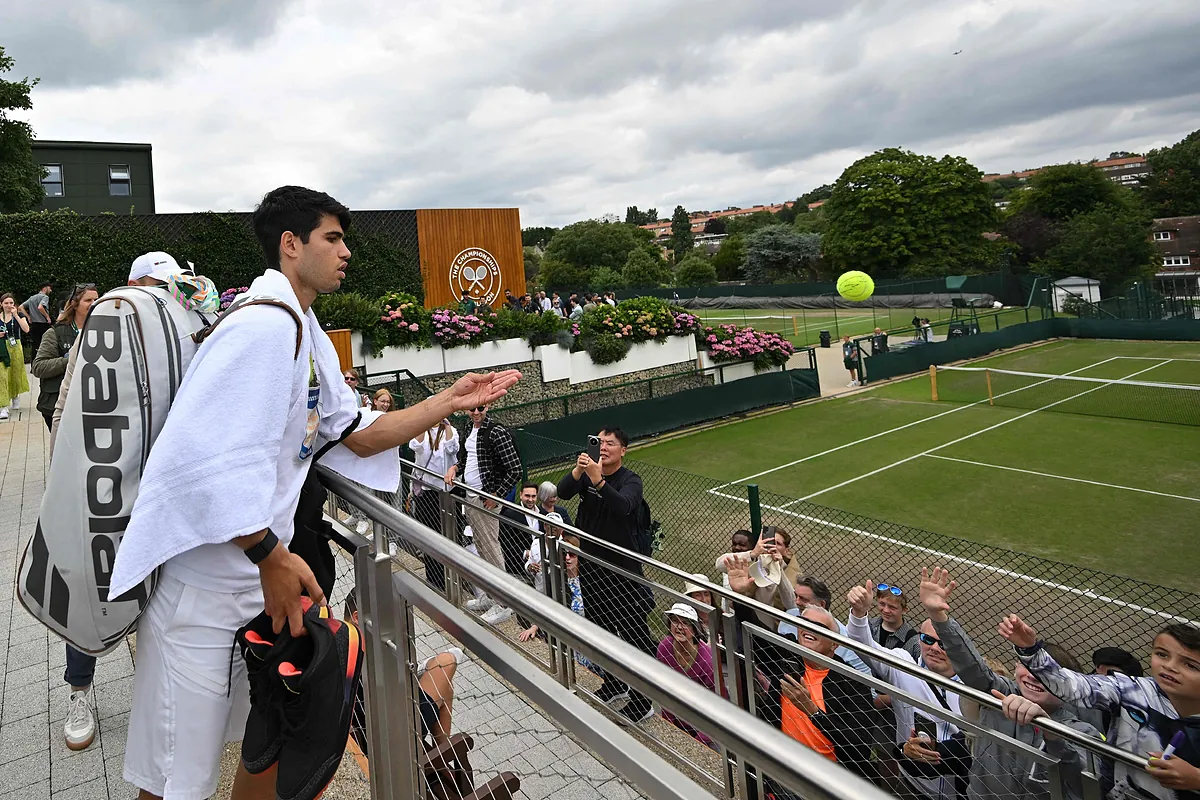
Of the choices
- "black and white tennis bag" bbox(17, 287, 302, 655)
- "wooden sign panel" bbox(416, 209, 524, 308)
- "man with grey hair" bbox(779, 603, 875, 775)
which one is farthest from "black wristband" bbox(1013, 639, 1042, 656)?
"wooden sign panel" bbox(416, 209, 524, 308)

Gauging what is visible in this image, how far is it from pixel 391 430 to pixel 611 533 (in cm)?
373

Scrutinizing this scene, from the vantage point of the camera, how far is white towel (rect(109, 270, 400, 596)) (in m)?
1.57

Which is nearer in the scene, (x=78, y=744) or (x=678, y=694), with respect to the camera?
(x=678, y=694)

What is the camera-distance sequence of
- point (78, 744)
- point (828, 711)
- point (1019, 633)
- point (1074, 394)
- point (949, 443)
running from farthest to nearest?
1. point (1074, 394)
2. point (949, 443)
3. point (1019, 633)
4. point (828, 711)
5. point (78, 744)

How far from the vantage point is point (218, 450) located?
158 centimetres

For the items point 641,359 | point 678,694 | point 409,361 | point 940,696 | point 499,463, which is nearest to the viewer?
point 678,694

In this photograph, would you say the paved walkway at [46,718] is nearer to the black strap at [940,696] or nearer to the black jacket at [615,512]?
the black jacket at [615,512]

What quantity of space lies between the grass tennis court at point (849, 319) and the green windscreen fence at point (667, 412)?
11606 millimetres

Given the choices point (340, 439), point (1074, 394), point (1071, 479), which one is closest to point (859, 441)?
point (1071, 479)

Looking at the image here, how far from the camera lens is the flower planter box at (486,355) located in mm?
16656

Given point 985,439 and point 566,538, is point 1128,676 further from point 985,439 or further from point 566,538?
point 985,439

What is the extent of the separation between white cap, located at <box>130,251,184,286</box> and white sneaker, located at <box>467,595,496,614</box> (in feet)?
11.0

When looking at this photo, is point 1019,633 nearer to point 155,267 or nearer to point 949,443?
point 155,267

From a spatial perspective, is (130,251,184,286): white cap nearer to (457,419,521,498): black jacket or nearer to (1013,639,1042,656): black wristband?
(1013,639,1042,656): black wristband
